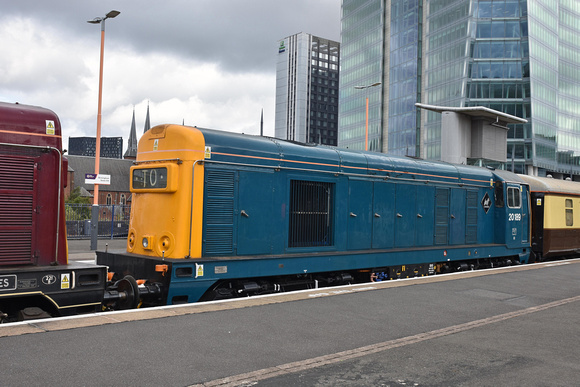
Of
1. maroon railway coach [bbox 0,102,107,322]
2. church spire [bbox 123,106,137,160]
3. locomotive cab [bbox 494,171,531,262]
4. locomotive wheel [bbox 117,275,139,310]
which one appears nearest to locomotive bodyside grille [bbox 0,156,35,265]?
maroon railway coach [bbox 0,102,107,322]

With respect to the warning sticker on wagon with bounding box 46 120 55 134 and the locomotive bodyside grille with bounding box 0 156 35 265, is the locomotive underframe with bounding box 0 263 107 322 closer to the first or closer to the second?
the locomotive bodyside grille with bounding box 0 156 35 265

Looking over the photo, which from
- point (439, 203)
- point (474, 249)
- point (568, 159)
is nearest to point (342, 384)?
point (439, 203)

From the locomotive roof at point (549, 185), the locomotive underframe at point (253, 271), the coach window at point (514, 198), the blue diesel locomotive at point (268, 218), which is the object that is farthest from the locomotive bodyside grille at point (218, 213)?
the locomotive roof at point (549, 185)

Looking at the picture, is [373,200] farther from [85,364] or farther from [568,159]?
[568,159]

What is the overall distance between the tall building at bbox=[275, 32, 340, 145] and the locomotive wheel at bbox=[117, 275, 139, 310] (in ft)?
481

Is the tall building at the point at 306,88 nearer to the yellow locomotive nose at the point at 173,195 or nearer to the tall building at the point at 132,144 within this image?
the tall building at the point at 132,144

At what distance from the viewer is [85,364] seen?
5.07 m

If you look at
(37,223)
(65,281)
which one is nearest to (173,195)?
(37,223)

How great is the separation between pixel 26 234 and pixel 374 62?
87501 millimetres

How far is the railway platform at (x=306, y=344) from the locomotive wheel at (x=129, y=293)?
66 cm

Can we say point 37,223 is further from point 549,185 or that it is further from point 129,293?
point 549,185

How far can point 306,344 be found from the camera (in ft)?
20.5

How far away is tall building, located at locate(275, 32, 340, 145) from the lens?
518 ft

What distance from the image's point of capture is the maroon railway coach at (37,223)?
6676 mm
